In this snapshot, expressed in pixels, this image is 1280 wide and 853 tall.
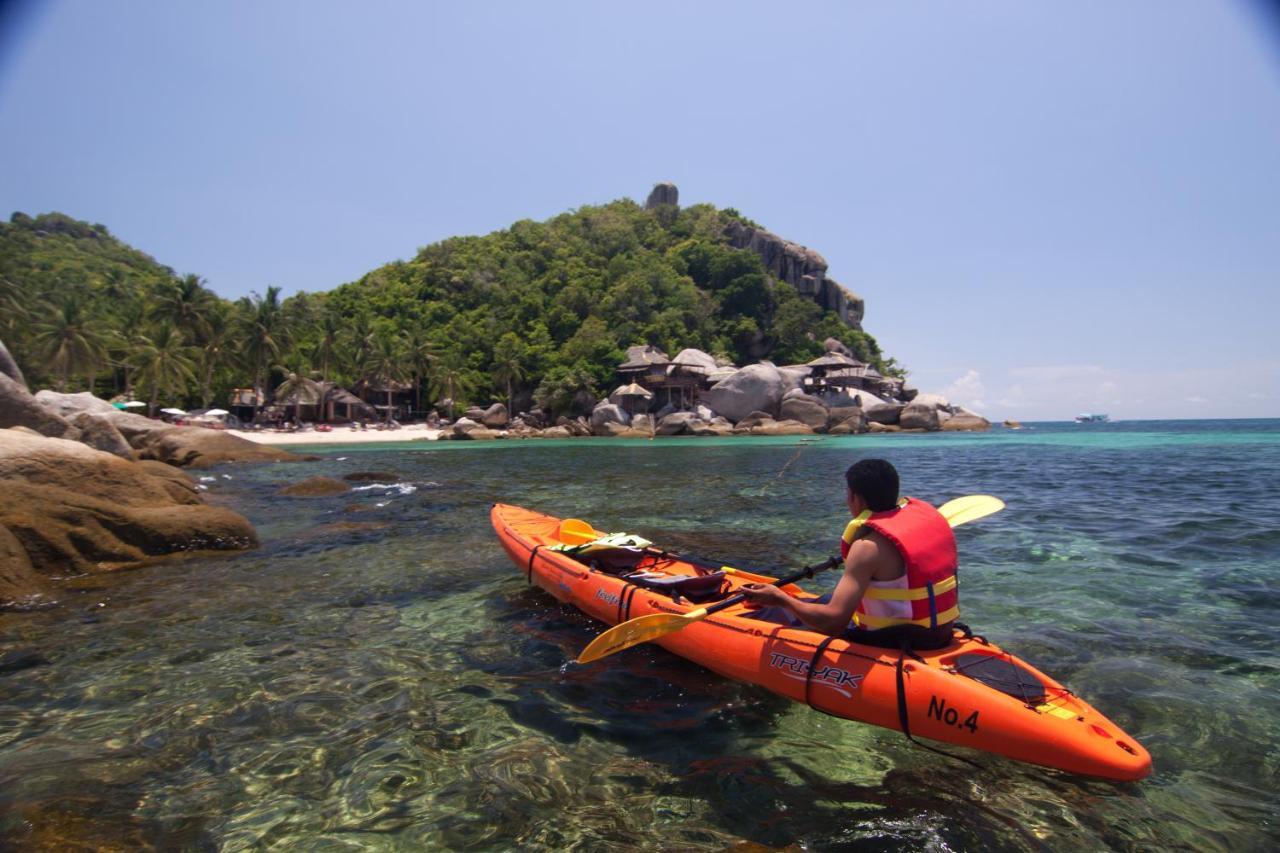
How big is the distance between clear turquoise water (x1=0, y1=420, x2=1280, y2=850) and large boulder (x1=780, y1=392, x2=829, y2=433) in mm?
42009

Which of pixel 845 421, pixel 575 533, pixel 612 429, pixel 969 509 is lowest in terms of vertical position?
pixel 575 533

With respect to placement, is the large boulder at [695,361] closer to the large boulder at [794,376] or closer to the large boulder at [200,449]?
the large boulder at [794,376]

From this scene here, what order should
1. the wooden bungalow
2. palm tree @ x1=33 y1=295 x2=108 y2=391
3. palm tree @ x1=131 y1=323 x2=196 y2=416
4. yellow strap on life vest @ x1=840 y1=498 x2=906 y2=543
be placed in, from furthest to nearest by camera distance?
the wooden bungalow < palm tree @ x1=131 y1=323 x2=196 y2=416 < palm tree @ x1=33 y1=295 x2=108 y2=391 < yellow strap on life vest @ x1=840 y1=498 x2=906 y2=543

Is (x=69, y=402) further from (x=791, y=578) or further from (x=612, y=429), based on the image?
(x=612, y=429)

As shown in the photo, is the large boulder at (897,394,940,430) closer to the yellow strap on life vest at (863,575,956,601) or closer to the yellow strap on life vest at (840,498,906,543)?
the yellow strap on life vest at (863,575,956,601)

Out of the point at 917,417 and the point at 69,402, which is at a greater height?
the point at 917,417

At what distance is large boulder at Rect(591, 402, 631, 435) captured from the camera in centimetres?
5094

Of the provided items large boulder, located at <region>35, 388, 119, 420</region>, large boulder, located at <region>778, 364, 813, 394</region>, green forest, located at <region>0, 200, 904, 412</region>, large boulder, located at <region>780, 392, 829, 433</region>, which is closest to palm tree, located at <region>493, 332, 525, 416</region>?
green forest, located at <region>0, 200, 904, 412</region>

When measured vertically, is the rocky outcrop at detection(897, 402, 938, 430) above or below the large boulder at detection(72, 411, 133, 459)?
above

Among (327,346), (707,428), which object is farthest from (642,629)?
(327,346)

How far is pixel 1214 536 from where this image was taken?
9.79m

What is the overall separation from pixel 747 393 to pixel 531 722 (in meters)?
49.6

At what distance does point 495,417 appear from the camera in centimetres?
5347

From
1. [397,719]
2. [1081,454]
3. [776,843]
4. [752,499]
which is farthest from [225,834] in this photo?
[1081,454]
